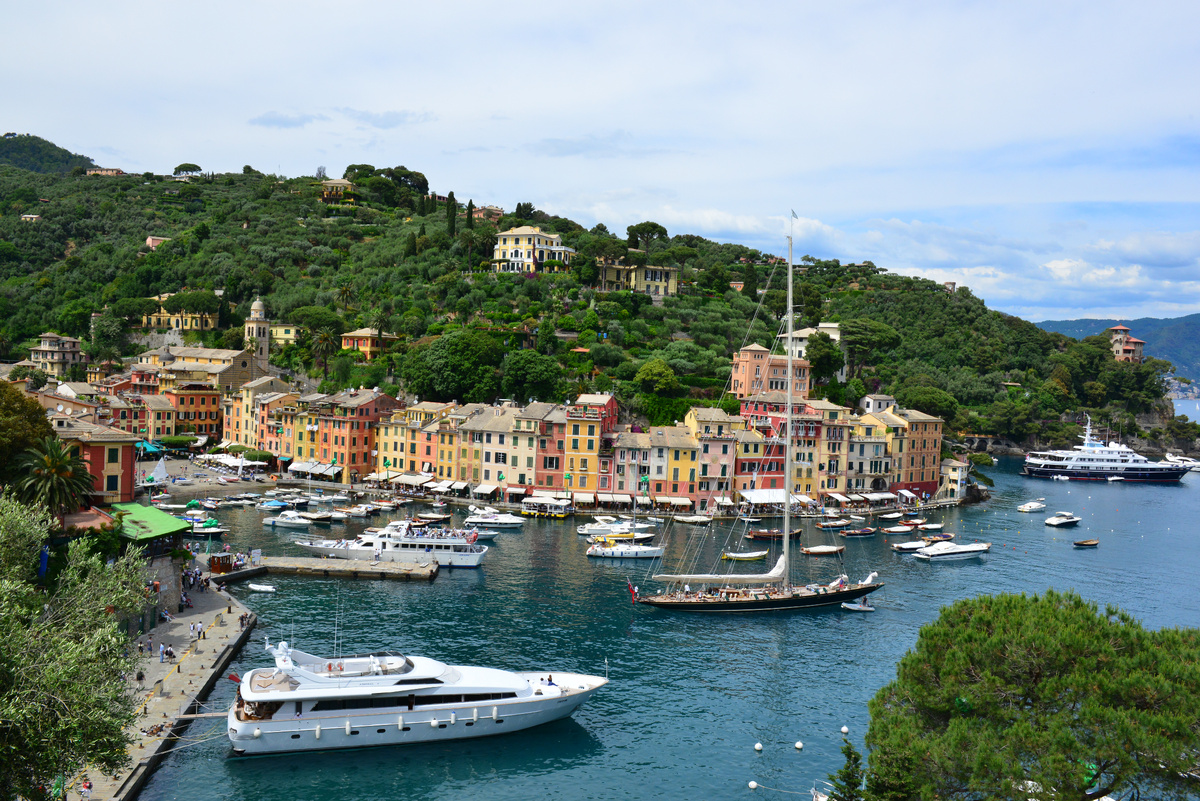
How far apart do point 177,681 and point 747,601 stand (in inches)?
1217

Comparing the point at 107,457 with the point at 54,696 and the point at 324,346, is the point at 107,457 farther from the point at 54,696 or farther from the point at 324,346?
the point at 324,346

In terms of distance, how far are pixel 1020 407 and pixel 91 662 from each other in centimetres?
14013

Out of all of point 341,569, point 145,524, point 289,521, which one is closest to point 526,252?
point 289,521

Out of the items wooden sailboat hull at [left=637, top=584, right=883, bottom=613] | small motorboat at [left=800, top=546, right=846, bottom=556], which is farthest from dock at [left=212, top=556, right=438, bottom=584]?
small motorboat at [left=800, top=546, right=846, bottom=556]

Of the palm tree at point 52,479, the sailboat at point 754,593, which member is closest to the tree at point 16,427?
the palm tree at point 52,479

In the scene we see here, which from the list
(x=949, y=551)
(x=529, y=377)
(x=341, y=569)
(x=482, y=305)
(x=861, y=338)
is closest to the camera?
(x=341, y=569)

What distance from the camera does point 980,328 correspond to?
15325 centimetres

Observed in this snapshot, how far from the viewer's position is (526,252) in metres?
127

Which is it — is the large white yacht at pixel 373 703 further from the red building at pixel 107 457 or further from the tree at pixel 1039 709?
the red building at pixel 107 457

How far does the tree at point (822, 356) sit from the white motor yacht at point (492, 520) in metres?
50.7

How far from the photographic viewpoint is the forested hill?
339 ft

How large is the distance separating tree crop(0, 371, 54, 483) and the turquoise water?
13948 mm

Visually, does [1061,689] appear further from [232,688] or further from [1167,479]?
[1167,479]

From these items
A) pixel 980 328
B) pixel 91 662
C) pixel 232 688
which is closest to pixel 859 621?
pixel 232 688
